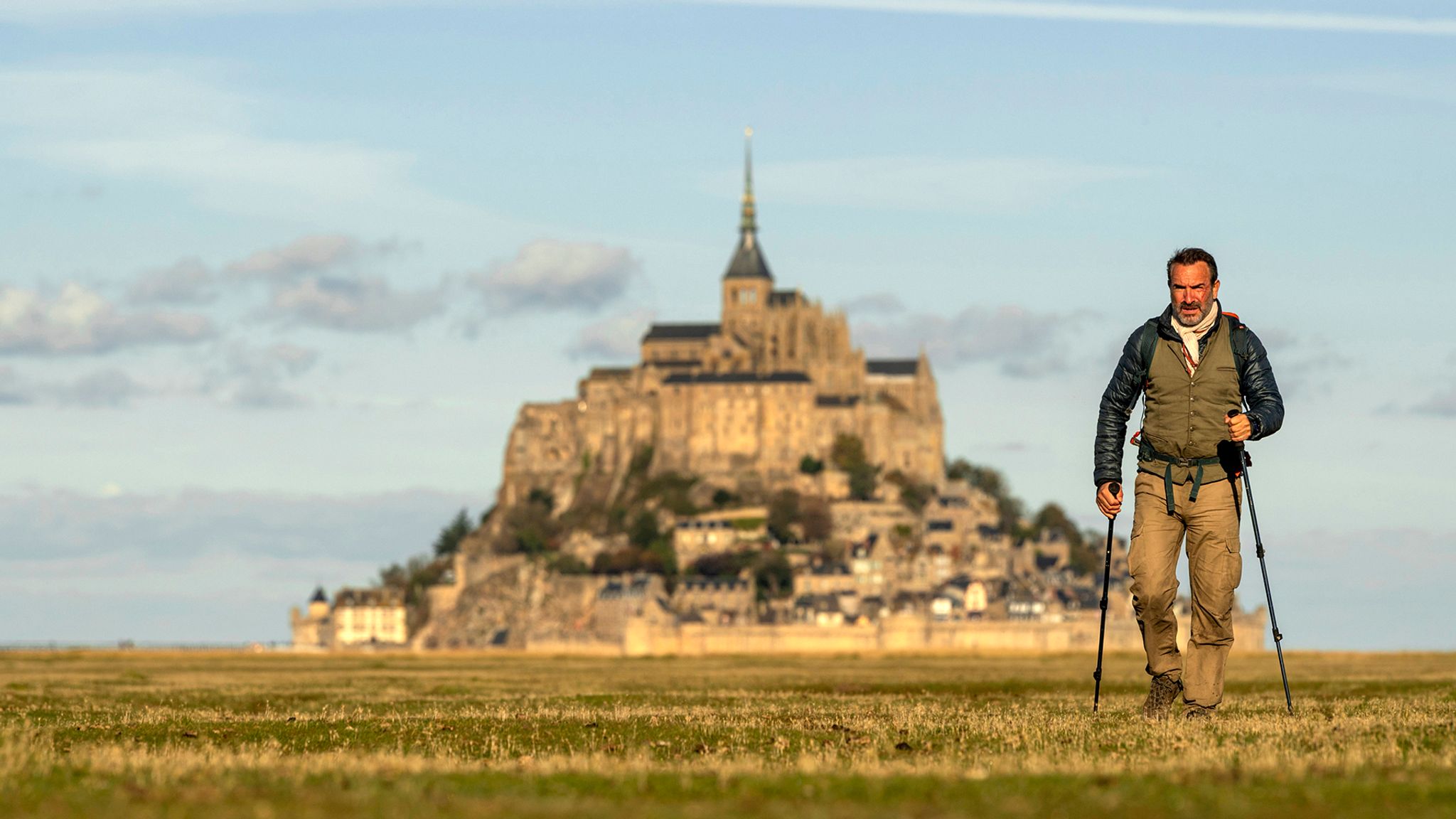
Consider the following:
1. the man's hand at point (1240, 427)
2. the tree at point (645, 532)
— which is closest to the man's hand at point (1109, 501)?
the man's hand at point (1240, 427)

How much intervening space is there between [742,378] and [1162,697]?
177403mm

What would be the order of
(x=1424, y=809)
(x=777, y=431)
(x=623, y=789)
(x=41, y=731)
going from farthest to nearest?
1. (x=777, y=431)
2. (x=41, y=731)
3. (x=623, y=789)
4. (x=1424, y=809)

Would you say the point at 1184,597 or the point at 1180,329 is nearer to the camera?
the point at 1180,329

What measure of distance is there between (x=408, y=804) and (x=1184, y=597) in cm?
15786

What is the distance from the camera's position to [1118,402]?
17.4m

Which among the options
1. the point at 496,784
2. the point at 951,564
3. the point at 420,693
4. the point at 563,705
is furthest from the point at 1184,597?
the point at 496,784

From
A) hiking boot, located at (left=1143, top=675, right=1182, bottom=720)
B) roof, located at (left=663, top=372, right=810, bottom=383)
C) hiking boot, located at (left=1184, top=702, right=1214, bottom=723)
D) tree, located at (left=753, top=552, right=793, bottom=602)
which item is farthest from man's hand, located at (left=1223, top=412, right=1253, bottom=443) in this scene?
roof, located at (left=663, top=372, right=810, bottom=383)

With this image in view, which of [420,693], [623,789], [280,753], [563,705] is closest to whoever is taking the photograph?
[623,789]

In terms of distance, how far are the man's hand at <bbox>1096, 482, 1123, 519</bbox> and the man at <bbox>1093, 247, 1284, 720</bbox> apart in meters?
0.02

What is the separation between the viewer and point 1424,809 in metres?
11.0

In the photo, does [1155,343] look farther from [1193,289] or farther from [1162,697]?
[1162,697]

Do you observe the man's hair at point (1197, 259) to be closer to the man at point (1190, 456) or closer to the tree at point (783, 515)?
the man at point (1190, 456)

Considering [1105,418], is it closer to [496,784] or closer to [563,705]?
[496,784]

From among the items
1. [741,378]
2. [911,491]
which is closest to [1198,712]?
[911,491]
